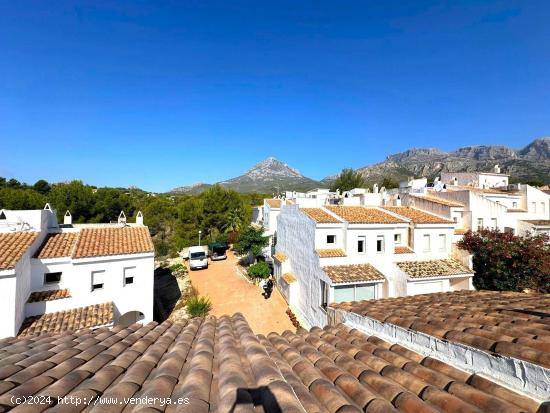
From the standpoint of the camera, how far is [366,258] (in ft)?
61.2

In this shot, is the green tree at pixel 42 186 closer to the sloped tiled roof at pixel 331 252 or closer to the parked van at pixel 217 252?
the parked van at pixel 217 252

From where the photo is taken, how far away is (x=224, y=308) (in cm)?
2116

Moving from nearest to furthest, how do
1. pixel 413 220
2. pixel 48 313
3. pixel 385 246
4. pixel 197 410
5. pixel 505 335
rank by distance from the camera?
pixel 197 410 → pixel 505 335 → pixel 48 313 → pixel 385 246 → pixel 413 220

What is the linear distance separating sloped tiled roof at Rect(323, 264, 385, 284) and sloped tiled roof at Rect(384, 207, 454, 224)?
564 cm

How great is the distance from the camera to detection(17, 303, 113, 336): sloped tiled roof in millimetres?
11867

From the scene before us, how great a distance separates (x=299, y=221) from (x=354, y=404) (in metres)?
18.5

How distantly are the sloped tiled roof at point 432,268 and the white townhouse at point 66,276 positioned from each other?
16752mm

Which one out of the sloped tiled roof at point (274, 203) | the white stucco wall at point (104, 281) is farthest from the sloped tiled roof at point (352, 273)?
the sloped tiled roof at point (274, 203)

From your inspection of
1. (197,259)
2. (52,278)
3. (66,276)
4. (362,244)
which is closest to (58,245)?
(52,278)

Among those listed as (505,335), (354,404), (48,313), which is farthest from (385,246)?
(48,313)

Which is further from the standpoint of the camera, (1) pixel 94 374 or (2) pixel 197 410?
(1) pixel 94 374

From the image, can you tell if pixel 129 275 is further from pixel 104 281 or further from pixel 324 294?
pixel 324 294

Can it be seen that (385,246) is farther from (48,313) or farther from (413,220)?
(48,313)

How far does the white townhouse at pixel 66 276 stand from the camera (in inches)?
465
